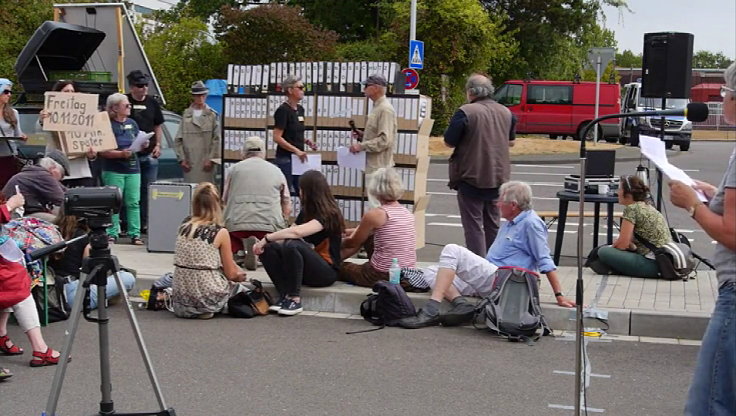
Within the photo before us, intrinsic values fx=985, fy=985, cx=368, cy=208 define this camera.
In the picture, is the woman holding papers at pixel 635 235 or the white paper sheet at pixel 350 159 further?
the white paper sheet at pixel 350 159

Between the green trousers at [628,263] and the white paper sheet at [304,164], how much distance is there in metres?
3.35

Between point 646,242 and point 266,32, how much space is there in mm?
21941

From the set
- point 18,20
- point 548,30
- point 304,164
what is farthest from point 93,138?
point 548,30

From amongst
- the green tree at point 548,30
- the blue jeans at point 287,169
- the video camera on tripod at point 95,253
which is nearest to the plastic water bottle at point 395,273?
the blue jeans at point 287,169

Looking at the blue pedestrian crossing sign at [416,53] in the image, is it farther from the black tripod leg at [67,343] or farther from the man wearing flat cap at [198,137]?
the black tripod leg at [67,343]

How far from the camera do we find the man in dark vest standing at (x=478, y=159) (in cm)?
950

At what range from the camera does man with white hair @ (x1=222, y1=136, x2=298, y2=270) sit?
9.52 metres

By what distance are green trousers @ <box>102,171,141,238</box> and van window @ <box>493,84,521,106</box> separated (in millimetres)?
27683

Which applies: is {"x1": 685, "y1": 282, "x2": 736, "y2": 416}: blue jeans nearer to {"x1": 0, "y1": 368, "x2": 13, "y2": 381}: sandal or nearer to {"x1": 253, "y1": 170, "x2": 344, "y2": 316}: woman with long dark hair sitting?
→ {"x1": 0, "y1": 368, "x2": 13, "y2": 381}: sandal

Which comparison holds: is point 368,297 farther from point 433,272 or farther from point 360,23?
point 360,23

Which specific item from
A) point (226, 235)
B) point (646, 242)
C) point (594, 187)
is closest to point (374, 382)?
point (226, 235)

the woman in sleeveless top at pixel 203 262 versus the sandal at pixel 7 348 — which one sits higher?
the woman in sleeveless top at pixel 203 262

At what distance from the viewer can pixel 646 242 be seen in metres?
9.40

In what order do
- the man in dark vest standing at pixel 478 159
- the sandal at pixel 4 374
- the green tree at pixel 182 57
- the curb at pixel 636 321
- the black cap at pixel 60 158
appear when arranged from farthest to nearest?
the green tree at pixel 182 57
the black cap at pixel 60 158
the man in dark vest standing at pixel 478 159
the curb at pixel 636 321
the sandal at pixel 4 374
